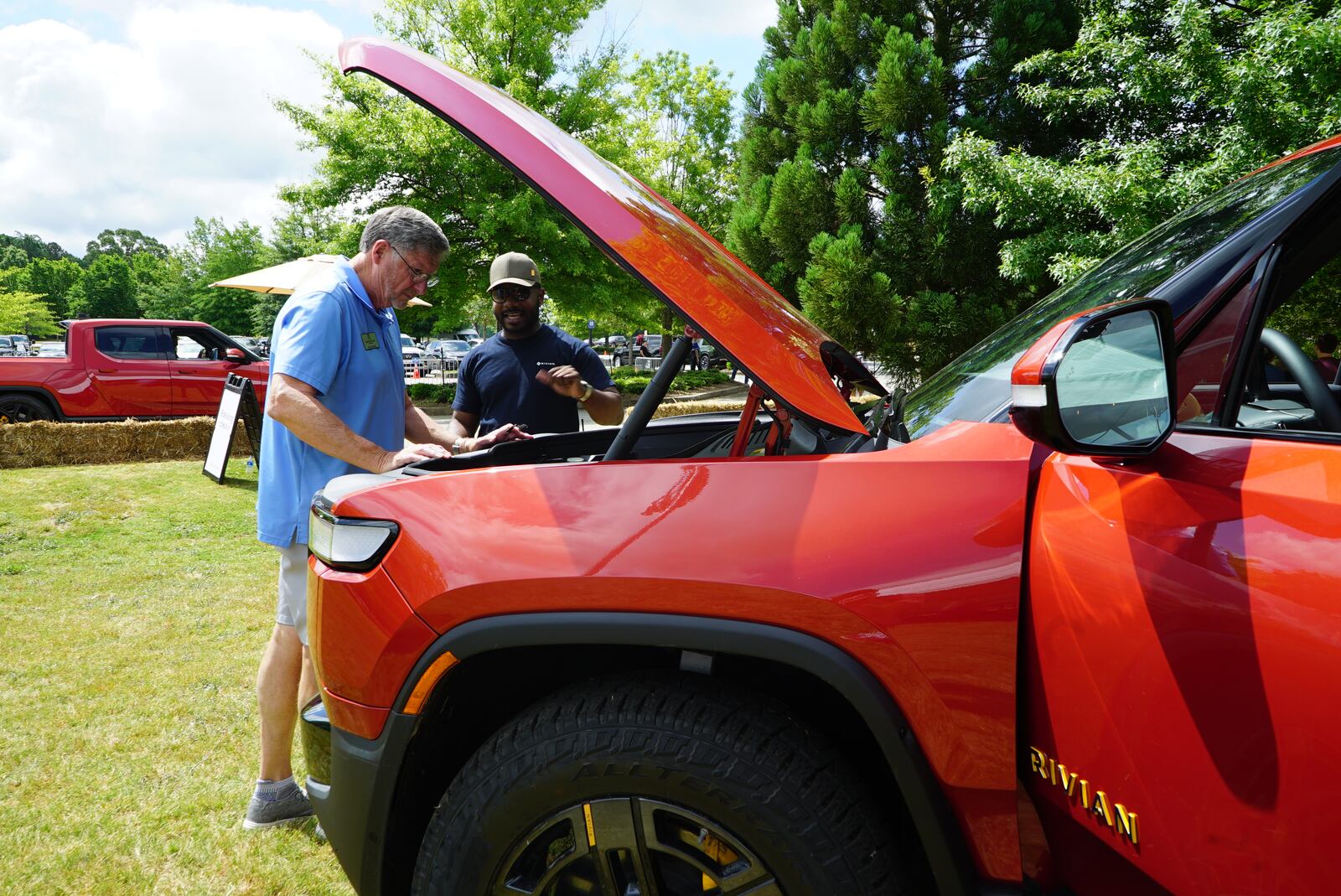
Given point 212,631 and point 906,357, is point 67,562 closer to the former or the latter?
point 212,631

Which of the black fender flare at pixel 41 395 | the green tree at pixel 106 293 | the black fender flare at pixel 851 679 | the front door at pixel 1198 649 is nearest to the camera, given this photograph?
the front door at pixel 1198 649

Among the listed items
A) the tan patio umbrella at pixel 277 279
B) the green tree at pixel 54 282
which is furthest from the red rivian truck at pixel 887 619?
the green tree at pixel 54 282

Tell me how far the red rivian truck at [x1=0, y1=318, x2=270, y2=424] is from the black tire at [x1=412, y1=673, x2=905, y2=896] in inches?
436

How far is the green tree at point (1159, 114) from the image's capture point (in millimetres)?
5246

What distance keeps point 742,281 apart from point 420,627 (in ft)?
3.22

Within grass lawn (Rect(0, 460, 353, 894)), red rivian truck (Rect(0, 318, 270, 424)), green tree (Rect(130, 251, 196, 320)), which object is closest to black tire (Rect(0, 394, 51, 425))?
red rivian truck (Rect(0, 318, 270, 424))

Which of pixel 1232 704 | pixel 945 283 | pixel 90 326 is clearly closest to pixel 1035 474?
pixel 1232 704

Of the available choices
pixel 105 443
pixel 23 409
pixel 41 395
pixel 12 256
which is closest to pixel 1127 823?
pixel 105 443

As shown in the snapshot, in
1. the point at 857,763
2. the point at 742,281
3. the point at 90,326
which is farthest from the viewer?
the point at 90,326

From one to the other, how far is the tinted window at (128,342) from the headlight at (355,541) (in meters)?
12.1

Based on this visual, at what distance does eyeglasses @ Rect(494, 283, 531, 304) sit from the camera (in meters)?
3.69

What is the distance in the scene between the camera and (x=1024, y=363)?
1056 mm

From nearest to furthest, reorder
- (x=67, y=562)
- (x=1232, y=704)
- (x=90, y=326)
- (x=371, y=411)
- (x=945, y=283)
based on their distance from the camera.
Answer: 1. (x=1232, y=704)
2. (x=371, y=411)
3. (x=67, y=562)
4. (x=90, y=326)
5. (x=945, y=283)

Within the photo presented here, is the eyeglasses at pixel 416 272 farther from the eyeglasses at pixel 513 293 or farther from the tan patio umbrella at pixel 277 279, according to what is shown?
the tan patio umbrella at pixel 277 279
